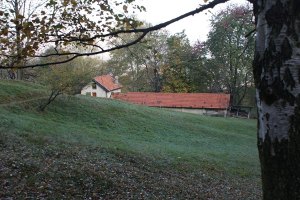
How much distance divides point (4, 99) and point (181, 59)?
126ft

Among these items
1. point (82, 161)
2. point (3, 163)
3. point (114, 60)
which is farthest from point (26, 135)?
point (114, 60)

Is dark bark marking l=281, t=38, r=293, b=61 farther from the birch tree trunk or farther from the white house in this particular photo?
the white house

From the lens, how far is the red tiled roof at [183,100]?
48.3m

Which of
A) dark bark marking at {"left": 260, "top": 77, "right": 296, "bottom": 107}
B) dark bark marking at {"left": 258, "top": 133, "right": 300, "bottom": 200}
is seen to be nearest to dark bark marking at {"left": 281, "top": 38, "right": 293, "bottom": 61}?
dark bark marking at {"left": 260, "top": 77, "right": 296, "bottom": 107}

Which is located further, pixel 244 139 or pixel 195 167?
pixel 244 139

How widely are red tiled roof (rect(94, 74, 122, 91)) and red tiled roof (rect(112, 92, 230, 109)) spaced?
11.7m

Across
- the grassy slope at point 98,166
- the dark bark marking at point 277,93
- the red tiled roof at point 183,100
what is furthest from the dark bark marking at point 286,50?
the red tiled roof at point 183,100

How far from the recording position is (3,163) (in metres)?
8.14

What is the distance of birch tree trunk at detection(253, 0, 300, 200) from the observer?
2.66 m

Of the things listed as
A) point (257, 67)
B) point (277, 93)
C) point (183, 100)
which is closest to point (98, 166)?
point (257, 67)

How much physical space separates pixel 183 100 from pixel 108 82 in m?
20.3

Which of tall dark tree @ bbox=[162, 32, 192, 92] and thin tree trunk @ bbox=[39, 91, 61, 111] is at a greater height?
tall dark tree @ bbox=[162, 32, 192, 92]

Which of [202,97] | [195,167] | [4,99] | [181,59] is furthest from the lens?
[181,59]

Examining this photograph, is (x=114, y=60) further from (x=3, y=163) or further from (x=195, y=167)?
(x=3, y=163)
